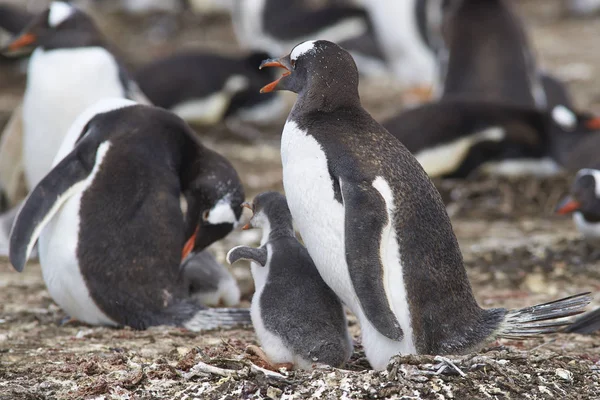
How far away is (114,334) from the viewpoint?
13.7ft

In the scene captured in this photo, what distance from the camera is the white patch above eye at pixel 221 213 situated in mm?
4426

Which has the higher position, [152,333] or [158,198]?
[158,198]

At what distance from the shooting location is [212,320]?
14.0 ft

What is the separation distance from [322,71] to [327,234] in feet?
2.09

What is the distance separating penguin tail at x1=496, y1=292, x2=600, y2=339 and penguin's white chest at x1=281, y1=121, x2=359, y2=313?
20.5 inches

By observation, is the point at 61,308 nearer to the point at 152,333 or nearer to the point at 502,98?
the point at 152,333

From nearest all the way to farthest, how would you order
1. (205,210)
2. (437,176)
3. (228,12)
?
(205,210), (437,176), (228,12)

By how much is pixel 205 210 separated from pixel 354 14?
340 inches

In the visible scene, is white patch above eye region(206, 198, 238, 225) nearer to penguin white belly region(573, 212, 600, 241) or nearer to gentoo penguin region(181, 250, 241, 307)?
gentoo penguin region(181, 250, 241, 307)

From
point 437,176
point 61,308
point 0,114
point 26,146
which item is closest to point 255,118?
point 0,114

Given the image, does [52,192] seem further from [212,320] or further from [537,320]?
[537,320]

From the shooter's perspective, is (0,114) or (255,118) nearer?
(0,114)

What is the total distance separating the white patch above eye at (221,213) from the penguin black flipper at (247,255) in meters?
0.72

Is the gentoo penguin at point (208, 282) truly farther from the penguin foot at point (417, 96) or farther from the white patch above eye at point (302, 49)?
the penguin foot at point (417, 96)
